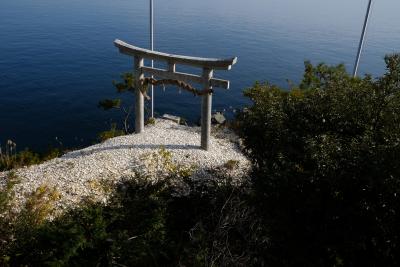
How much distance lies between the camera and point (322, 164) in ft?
25.0

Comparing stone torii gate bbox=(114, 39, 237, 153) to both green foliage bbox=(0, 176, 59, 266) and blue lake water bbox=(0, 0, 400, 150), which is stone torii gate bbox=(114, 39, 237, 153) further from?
blue lake water bbox=(0, 0, 400, 150)

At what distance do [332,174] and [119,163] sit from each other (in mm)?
7241

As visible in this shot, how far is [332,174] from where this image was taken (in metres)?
7.39

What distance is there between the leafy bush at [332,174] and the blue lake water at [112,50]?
1646 centimetres

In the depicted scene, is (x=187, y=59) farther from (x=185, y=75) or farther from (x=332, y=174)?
(x=332, y=174)

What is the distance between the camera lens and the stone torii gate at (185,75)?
40.0 feet

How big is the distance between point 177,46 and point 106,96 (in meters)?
17.8

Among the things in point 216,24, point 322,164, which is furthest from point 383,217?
point 216,24

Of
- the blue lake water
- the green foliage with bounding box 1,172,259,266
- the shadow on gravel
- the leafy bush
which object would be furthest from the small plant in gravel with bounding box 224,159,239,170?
the blue lake water

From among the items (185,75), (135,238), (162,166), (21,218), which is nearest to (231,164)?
(162,166)

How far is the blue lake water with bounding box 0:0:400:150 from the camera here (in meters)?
27.1

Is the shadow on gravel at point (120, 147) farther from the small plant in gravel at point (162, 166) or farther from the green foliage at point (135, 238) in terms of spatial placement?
the green foliage at point (135, 238)

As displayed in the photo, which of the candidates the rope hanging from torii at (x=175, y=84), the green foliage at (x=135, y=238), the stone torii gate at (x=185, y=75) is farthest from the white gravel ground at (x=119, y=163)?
the rope hanging from torii at (x=175, y=84)

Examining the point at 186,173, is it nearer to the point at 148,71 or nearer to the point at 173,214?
the point at 173,214
